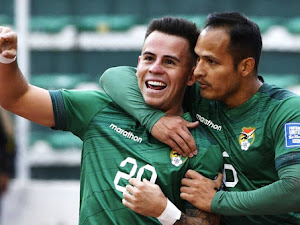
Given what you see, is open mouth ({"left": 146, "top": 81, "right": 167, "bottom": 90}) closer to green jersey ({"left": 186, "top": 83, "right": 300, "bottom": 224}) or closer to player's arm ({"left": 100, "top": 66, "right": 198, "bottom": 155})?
player's arm ({"left": 100, "top": 66, "right": 198, "bottom": 155})

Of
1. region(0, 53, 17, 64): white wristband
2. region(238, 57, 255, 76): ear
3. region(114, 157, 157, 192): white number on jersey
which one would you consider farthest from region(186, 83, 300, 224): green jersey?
region(0, 53, 17, 64): white wristband

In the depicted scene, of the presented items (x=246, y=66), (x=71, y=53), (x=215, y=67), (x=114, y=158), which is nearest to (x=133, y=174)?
(x=114, y=158)

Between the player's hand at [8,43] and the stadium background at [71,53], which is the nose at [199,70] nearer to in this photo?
the player's hand at [8,43]

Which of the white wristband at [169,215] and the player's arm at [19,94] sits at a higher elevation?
the player's arm at [19,94]

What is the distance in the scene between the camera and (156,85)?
3545 mm

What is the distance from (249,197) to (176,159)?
1.41ft

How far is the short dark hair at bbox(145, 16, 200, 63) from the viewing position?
11.9 ft

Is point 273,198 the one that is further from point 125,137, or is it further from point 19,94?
point 19,94

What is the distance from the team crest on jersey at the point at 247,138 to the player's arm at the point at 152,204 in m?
0.43

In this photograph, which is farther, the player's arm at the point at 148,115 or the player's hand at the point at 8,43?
the player's arm at the point at 148,115

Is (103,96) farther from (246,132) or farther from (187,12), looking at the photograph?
(187,12)

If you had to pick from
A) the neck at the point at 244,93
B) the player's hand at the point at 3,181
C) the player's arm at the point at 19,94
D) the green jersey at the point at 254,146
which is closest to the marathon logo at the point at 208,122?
the green jersey at the point at 254,146

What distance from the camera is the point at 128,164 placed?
11.2 ft

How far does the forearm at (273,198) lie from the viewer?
3.10 meters
